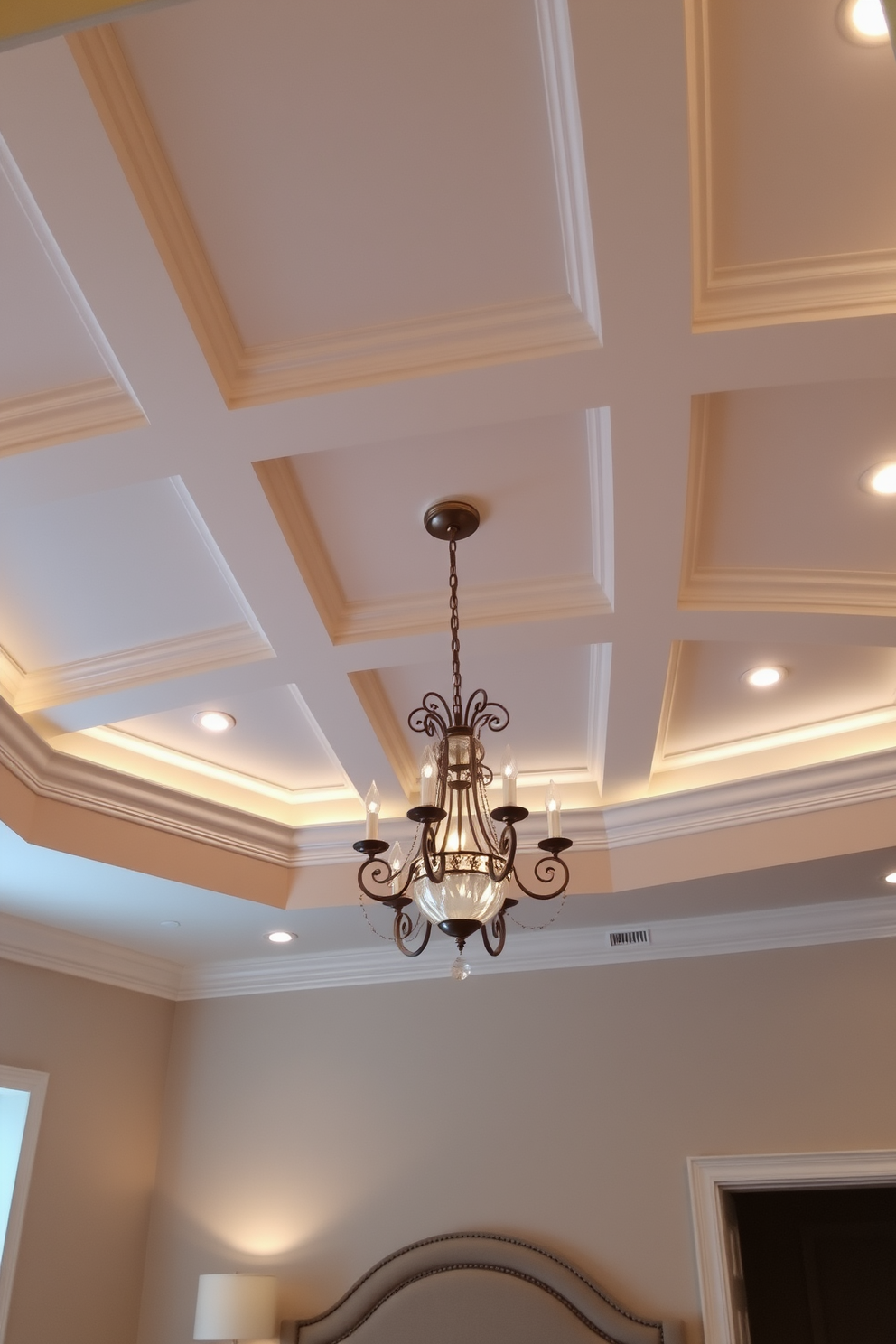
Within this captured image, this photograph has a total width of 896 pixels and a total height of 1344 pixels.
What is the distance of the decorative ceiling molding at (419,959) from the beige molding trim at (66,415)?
2568 mm

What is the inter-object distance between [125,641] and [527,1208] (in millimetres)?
2692

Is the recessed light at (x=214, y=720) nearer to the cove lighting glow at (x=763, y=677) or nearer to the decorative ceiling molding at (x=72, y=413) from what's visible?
the decorative ceiling molding at (x=72, y=413)

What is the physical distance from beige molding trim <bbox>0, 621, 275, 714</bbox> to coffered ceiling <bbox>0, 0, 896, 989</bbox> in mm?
13

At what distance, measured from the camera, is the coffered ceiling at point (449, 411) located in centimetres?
164

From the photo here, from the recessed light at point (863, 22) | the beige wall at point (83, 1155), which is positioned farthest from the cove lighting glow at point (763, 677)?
the beige wall at point (83, 1155)

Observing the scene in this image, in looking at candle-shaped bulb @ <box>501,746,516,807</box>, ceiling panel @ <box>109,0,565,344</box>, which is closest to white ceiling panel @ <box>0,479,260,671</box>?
ceiling panel @ <box>109,0,565,344</box>

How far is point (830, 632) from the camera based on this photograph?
2936 millimetres

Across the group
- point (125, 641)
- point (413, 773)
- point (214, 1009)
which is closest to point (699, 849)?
point (413, 773)

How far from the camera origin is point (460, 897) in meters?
2.08

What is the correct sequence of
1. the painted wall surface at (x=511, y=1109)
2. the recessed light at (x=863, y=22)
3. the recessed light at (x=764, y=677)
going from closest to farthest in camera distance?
the recessed light at (x=863, y=22), the recessed light at (x=764, y=677), the painted wall surface at (x=511, y=1109)

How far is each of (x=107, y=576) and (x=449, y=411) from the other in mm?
1172

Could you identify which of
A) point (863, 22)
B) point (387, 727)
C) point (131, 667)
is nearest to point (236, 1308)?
point (387, 727)

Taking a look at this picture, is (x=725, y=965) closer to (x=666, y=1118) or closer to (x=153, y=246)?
(x=666, y=1118)

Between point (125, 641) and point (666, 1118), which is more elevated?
point (125, 641)
